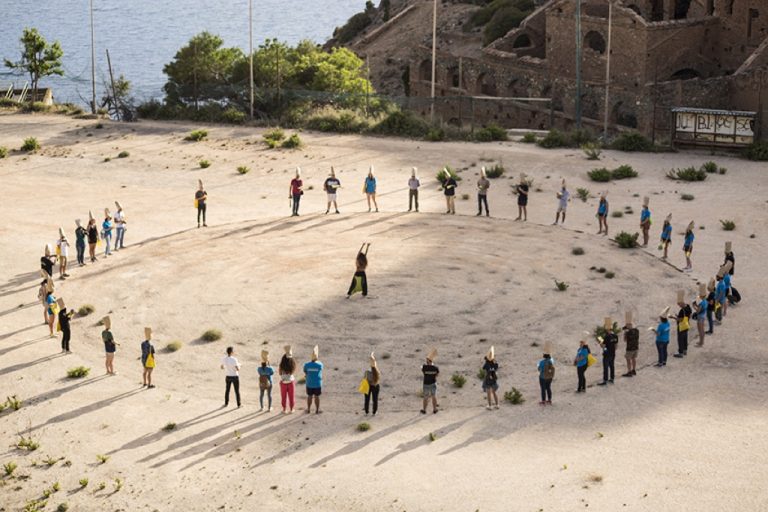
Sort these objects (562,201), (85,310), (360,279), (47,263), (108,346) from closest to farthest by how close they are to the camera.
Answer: (108,346) < (85,310) < (360,279) < (47,263) < (562,201)

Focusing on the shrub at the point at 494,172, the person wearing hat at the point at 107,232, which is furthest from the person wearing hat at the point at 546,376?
the shrub at the point at 494,172

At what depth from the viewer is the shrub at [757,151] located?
59.8 metres

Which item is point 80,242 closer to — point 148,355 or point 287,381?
point 148,355

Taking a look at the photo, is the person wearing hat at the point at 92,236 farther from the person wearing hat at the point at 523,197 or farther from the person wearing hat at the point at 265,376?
the person wearing hat at the point at 523,197

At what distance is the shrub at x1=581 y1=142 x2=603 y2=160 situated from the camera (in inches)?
2367

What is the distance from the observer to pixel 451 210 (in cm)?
5197

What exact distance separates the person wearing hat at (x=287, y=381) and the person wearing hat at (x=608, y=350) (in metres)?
8.33

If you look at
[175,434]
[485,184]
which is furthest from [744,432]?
[485,184]

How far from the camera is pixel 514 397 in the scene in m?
33.9

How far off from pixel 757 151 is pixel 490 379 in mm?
31602

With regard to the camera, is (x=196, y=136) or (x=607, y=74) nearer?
(x=196, y=136)

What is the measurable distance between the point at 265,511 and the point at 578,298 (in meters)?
16.7

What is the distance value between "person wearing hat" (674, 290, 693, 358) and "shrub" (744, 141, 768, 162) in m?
25.0

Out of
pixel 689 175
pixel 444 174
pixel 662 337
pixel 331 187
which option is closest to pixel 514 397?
pixel 662 337
